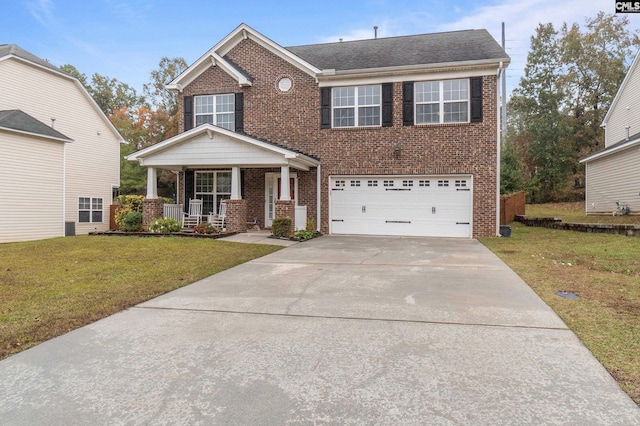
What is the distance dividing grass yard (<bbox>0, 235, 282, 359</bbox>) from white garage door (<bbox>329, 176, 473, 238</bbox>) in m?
4.70

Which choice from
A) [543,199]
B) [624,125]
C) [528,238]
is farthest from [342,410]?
[543,199]

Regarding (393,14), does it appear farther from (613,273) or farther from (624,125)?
(613,273)

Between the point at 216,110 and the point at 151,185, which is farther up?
the point at 216,110

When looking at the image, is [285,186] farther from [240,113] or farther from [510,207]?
[510,207]

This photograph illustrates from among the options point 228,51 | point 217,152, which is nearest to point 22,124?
point 217,152

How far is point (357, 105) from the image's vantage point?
14.7 m

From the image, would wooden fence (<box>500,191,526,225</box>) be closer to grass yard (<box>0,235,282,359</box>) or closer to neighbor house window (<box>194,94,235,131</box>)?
grass yard (<box>0,235,282,359</box>)

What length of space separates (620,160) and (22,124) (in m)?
24.4

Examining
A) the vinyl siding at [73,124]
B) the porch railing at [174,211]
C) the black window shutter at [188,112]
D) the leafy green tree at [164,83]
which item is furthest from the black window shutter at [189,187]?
the leafy green tree at [164,83]

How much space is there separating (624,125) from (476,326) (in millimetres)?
20847

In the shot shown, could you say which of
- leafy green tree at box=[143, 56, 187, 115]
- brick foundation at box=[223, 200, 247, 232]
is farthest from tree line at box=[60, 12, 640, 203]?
leafy green tree at box=[143, 56, 187, 115]

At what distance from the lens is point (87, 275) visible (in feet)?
22.8

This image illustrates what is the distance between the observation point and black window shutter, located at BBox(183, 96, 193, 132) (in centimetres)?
1606

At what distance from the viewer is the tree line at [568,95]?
28.6 metres
